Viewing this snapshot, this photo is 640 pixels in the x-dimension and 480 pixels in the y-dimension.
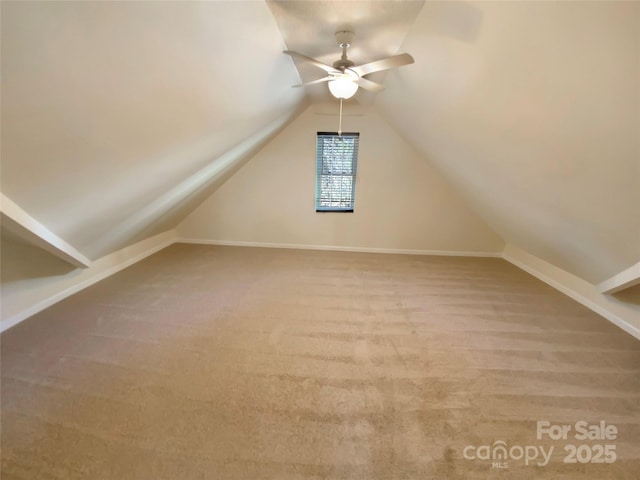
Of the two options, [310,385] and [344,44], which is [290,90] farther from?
[310,385]

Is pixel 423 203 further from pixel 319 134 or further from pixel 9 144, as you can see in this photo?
pixel 9 144

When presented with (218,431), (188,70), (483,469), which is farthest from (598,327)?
(188,70)

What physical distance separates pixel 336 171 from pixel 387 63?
8.31 feet

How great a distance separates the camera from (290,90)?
2.37 m

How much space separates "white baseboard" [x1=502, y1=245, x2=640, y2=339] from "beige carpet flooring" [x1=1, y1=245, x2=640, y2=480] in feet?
0.38

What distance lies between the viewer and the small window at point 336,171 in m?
3.89

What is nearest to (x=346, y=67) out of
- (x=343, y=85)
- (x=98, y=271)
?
(x=343, y=85)

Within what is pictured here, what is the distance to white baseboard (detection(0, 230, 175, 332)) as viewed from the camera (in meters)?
2.29

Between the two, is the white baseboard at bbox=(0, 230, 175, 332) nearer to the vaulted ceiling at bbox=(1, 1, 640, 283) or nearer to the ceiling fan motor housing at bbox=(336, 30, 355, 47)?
the vaulted ceiling at bbox=(1, 1, 640, 283)

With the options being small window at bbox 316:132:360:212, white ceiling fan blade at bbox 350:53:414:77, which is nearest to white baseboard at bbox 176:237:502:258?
small window at bbox 316:132:360:212

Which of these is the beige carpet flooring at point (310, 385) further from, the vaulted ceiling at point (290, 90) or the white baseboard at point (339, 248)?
the white baseboard at point (339, 248)

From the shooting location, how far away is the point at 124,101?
3.69 ft

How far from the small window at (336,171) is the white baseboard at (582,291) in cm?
244

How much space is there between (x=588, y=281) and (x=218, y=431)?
341cm
